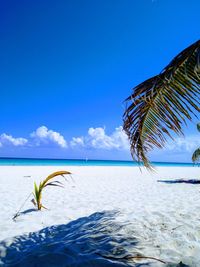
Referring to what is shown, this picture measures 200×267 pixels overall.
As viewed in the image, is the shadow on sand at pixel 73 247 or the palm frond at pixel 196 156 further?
the palm frond at pixel 196 156

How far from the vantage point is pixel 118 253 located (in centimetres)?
307

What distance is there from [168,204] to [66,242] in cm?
380

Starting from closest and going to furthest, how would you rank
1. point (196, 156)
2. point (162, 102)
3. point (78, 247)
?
1. point (162, 102)
2. point (78, 247)
3. point (196, 156)

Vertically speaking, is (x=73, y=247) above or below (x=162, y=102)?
below

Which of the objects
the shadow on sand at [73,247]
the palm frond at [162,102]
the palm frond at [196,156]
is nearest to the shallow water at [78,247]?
the shadow on sand at [73,247]

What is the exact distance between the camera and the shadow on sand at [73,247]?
2941 mm

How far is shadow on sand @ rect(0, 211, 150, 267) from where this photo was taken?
2.94m

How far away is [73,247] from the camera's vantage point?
3.31 meters

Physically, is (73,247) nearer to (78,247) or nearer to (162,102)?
(78,247)

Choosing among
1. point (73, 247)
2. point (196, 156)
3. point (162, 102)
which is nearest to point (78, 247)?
point (73, 247)

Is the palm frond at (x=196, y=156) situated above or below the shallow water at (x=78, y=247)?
above

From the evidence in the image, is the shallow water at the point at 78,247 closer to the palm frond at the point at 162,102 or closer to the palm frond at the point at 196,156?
the palm frond at the point at 162,102

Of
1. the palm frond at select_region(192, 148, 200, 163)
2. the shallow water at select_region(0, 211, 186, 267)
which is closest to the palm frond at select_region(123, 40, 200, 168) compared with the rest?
the shallow water at select_region(0, 211, 186, 267)

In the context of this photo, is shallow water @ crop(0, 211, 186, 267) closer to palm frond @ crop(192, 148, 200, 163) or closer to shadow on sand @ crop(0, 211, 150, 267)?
shadow on sand @ crop(0, 211, 150, 267)
